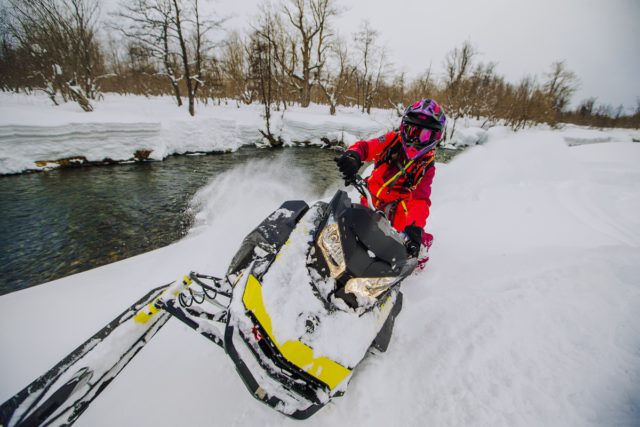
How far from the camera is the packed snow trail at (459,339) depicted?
1.44 meters

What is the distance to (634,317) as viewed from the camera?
5.42 ft

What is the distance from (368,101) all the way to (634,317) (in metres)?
37.9

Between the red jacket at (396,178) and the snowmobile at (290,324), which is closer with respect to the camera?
the snowmobile at (290,324)

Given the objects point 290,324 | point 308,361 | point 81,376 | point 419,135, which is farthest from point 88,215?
point 419,135

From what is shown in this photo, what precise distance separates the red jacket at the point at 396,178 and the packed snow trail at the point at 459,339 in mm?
901

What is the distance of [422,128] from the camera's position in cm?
Result: 245

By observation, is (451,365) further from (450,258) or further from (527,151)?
(527,151)

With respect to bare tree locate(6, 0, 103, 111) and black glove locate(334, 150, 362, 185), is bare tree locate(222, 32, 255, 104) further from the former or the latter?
black glove locate(334, 150, 362, 185)

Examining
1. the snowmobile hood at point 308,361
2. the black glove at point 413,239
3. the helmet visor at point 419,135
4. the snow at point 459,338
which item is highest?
the helmet visor at point 419,135

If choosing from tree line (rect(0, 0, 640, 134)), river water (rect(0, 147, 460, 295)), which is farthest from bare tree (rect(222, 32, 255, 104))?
river water (rect(0, 147, 460, 295))

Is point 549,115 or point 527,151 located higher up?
point 549,115

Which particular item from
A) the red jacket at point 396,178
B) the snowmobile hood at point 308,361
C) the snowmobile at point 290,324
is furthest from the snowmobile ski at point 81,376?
the red jacket at point 396,178

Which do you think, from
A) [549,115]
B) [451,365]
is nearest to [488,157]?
[451,365]

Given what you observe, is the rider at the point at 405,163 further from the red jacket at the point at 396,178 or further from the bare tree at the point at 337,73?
the bare tree at the point at 337,73
